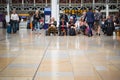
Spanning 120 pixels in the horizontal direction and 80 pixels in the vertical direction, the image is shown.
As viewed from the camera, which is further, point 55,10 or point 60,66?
point 55,10

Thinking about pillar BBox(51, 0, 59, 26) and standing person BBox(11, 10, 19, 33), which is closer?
standing person BBox(11, 10, 19, 33)

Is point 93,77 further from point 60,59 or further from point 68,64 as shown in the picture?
point 60,59

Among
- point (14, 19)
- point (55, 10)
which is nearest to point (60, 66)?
point (14, 19)

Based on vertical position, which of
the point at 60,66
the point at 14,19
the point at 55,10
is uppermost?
the point at 55,10

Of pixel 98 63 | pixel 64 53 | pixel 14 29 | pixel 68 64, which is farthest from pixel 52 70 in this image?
pixel 14 29

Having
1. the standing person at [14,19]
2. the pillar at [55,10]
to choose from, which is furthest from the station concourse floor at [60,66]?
the pillar at [55,10]

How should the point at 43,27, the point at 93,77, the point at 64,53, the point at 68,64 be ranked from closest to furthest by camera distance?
the point at 93,77, the point at 68,64, the point at 64,53, the point at 43,27

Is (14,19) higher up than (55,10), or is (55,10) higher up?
(55,10)

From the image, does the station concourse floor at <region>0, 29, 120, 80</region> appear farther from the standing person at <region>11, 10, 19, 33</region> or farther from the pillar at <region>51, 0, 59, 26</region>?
the pillar at <region>51, 0, 59, 26</region>

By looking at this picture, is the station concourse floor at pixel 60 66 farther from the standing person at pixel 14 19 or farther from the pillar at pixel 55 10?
the pillar at pixel 55 10

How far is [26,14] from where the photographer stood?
158 feet

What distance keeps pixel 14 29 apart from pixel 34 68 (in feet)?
66.1

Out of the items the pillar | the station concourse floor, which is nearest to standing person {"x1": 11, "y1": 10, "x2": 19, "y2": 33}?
the pillar

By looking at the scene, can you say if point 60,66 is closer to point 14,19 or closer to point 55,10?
point 14,19
